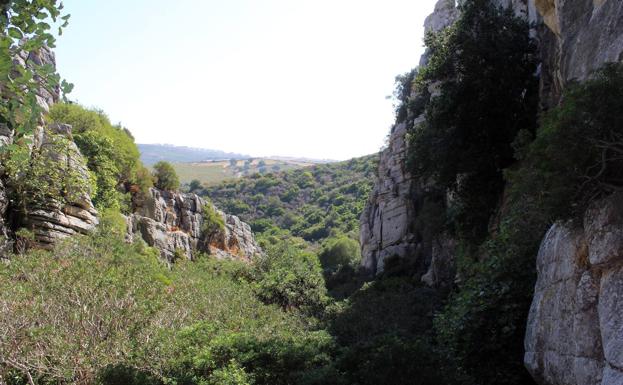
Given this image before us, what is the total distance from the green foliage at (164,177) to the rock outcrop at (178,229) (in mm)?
872

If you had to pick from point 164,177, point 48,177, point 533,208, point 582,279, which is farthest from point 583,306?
point 164,177

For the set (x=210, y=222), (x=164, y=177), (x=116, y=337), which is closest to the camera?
(x=116, y=337)

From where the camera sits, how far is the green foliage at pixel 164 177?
123ft

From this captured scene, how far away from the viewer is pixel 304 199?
311 feet

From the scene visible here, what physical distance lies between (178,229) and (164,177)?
15.9ft

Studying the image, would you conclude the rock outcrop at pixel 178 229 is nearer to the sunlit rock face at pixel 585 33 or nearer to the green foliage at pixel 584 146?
the sunlit rock face at pixel 585 33

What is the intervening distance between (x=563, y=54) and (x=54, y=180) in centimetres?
1965

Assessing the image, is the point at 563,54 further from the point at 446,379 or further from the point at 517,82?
the point at 446,379

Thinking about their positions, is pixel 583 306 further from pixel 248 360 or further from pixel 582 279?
pixel 248 360

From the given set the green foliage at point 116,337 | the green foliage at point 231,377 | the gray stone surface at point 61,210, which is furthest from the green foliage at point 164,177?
the green foliage at point 231,377

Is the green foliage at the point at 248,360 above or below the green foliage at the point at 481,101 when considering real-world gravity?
below

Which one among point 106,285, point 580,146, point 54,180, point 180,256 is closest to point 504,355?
point 580,146

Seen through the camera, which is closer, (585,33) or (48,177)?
(585,33)

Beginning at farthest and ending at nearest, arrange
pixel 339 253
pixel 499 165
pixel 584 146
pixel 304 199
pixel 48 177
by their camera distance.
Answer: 1. pixel 304 199
2. pixel 339 253
3. pixel 48 177
4. pixel 499 165
5. pixel 584 146
